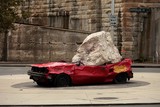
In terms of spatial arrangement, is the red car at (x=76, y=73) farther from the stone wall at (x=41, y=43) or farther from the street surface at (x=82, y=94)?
the stone wall at (x=41, y=43)

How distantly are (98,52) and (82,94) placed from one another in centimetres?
477

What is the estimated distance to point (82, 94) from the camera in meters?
18.6

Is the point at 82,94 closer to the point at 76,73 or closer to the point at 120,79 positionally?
the point at 76,73

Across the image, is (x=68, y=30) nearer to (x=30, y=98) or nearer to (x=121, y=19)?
(x=121, y=19)

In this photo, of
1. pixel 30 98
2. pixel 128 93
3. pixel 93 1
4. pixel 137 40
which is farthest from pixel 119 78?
pixel 93 1

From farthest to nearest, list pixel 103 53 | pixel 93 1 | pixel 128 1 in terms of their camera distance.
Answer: pixel 93 1 < pixel 128 1 < pixel 103 53

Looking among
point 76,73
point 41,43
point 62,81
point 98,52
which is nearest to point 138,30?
point 41,43

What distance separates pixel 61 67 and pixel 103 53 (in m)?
2.43

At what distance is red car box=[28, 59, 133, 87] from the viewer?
21.3m

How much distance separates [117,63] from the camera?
22.5 metres

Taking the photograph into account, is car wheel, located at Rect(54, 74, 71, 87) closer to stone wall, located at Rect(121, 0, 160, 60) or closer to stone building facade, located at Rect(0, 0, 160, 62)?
stone building facade, located at Rect(0, 0, 160, 62)

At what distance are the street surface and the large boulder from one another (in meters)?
1.18

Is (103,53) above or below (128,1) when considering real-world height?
below

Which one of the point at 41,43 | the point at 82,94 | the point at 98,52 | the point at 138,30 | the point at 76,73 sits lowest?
the point at 82,94
